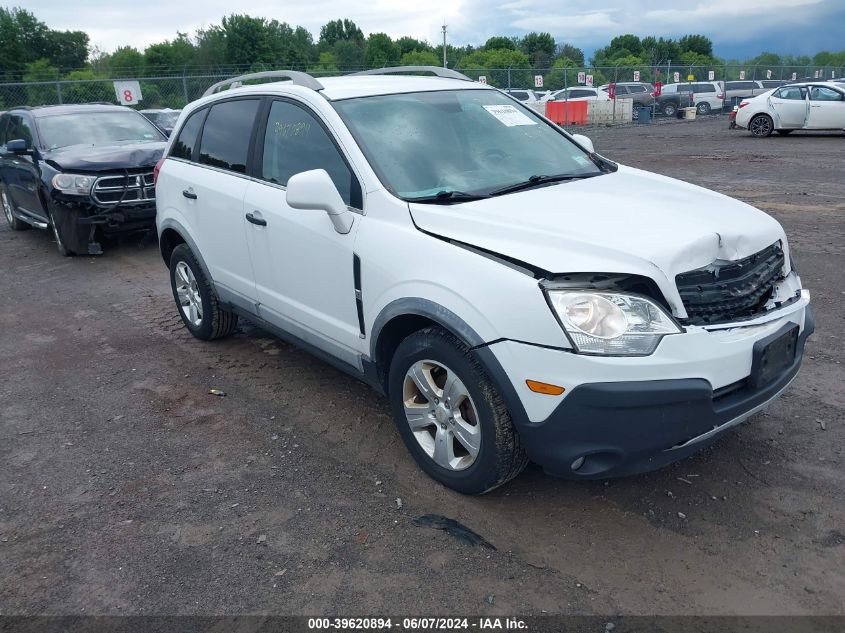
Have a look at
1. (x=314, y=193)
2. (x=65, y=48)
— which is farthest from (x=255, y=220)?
(x=65, y=48)

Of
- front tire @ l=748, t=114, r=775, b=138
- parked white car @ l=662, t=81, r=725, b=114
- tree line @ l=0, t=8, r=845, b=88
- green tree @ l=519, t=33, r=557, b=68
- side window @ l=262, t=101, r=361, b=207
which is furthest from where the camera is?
green tree @ l=519, t=33, r=557, b=68

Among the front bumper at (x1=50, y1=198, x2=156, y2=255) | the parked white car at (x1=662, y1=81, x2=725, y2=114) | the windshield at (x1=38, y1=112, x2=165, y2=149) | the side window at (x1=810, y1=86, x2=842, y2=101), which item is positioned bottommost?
the front bumper at (x1=50, y1=198, x2=156, y2=255)

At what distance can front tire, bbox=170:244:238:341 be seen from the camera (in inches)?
212

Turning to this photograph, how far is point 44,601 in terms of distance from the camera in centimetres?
292

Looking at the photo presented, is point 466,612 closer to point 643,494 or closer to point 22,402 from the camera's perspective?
point 643,494

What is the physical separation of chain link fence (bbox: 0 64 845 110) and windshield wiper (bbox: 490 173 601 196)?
474 inches

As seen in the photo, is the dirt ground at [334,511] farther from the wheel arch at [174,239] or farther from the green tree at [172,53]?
the green tree at [172,53]

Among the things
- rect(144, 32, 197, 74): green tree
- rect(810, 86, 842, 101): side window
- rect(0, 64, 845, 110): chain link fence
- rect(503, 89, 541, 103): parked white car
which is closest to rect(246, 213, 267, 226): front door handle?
rect(0, 64, 845, 110): chain link fence

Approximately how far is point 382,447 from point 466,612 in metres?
1.37

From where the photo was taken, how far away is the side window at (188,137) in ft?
17.4

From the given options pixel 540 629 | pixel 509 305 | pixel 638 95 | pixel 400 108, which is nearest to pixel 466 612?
pixel 540 629

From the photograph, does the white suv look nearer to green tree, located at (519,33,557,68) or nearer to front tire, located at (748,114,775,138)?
front tire, located at (748,114,775,138)

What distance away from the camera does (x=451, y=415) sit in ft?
10.9

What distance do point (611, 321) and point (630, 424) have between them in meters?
0.40
